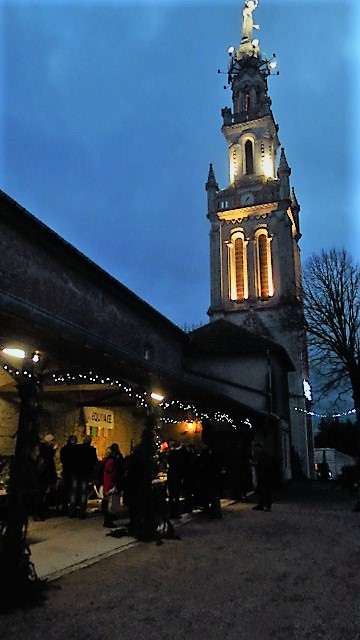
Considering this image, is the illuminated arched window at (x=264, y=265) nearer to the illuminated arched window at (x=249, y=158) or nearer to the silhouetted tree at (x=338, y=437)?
the illuminated arched window at (x=249, y=158)

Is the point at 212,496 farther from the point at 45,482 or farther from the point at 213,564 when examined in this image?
the point at 213,564

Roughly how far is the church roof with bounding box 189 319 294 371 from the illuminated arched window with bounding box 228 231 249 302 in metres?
12.6

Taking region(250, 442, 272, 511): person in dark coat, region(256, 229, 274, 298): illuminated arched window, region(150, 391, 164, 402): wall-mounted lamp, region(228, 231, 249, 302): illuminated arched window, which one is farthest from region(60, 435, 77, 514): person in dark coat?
region(256, 229, 274, 298): illuminated arched window

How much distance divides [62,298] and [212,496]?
25.4 feet

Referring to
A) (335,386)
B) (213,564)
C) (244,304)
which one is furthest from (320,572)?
(244,304)

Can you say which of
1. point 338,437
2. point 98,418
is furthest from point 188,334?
point 338,437

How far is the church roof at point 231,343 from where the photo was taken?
27.1 metres

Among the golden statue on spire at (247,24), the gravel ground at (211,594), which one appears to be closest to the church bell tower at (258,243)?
the golden statue on spire at (247,24)

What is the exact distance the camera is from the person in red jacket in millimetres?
9703

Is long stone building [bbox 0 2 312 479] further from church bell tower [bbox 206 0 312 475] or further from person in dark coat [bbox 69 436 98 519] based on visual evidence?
person in dark coat [bbox 69 436 98 519]

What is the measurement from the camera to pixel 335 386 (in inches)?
904

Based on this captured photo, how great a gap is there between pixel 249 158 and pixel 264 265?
12460 millimetres

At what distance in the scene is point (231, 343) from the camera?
2775 centimetres

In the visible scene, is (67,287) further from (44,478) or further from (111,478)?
(111,478)
